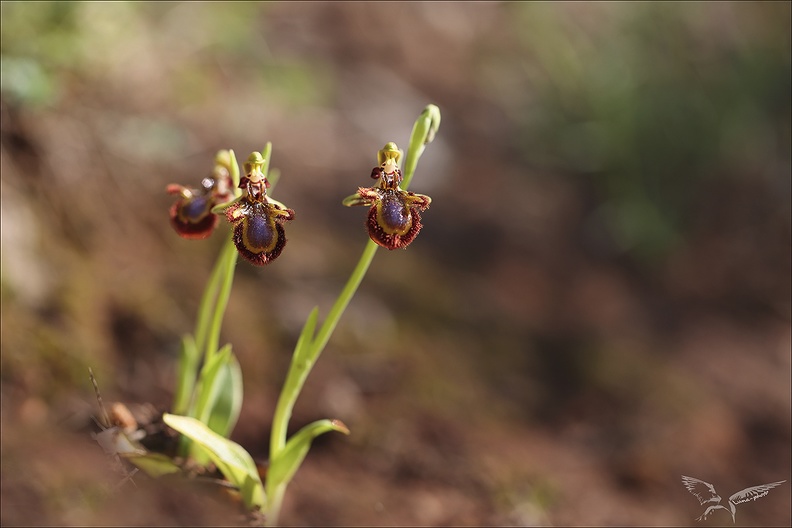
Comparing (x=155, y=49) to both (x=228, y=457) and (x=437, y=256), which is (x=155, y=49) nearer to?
(x=437, y=256)

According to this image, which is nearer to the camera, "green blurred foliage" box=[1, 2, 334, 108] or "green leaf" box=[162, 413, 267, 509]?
"green leaf" box=[162, 413, 267, 509]

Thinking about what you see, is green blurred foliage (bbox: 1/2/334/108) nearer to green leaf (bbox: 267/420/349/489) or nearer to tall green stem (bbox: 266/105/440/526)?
tall green stem (bbox: 266/105/440/526)

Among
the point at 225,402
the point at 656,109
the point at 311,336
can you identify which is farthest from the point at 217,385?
the point at 656,109

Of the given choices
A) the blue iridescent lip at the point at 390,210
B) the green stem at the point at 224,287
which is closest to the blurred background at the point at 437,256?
the green stem at the point at 224,287

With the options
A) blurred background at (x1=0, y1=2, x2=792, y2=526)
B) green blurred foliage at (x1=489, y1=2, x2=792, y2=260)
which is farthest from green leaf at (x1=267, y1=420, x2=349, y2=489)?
green blurred foliage at (x1=489, y1=2, x2=792, y2=260)

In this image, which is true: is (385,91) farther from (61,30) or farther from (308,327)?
(308,327)

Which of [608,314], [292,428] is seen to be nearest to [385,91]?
[608,314]
